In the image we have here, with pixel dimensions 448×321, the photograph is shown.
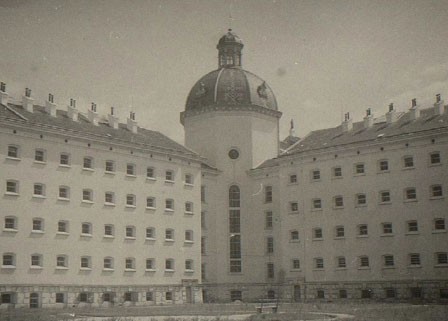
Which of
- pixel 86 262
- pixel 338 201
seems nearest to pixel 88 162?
pixel 86 262

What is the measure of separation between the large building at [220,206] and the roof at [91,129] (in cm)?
20

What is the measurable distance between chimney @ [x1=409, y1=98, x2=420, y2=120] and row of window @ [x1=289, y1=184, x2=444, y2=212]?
713cm

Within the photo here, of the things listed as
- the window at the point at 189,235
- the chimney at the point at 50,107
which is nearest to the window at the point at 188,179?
the window at the point at 189,235

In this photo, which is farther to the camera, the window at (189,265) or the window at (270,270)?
the window at (270,270)

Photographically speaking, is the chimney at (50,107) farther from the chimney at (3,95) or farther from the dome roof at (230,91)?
the dome roof at (230,91)

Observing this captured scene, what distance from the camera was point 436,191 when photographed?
55.1m


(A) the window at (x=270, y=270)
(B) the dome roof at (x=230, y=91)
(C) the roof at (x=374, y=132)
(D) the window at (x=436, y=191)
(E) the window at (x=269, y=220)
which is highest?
(B) the dome roof at (x=230, y=91)

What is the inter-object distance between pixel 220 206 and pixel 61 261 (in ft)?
66.3

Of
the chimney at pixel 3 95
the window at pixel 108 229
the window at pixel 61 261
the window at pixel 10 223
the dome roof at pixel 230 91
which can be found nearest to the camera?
the window at pixel 10 223

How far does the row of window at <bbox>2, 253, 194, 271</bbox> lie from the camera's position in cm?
4975

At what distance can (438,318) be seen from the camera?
31781mm

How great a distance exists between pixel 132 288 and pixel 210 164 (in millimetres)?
17718

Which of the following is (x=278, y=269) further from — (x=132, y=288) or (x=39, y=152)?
(x=39, y=152)

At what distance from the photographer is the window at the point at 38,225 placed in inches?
2039
